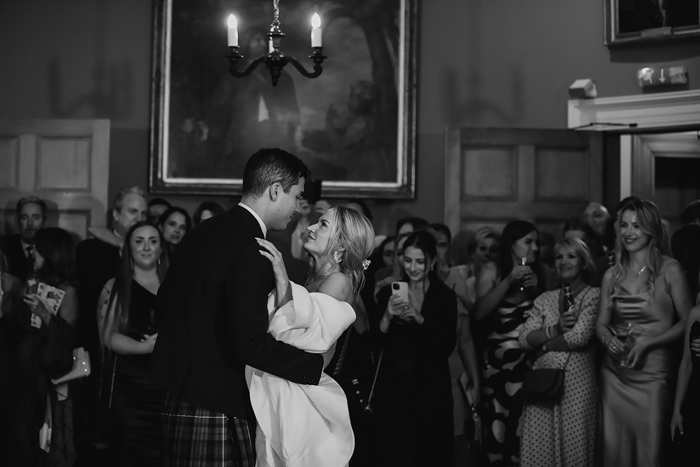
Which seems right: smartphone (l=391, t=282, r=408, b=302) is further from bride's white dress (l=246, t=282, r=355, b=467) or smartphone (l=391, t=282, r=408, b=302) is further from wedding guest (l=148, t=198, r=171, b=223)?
wedding guest (l=148, t=198, r=171, b=223)

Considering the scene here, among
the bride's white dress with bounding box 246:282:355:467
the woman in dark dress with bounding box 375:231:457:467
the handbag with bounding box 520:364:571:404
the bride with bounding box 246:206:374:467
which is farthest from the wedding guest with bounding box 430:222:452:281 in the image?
the bride's white dress with bounding box 246:282:355:467

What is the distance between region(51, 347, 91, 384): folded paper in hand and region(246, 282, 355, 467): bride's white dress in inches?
113

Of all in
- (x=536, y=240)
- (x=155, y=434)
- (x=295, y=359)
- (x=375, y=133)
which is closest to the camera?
(x=295, y=359)

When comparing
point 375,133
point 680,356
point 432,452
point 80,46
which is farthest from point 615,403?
point 80,46

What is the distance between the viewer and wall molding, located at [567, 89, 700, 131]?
8195 millimetres

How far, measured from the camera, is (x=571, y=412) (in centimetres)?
560

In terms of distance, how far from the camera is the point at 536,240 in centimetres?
624

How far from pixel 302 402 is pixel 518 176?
18.0ft

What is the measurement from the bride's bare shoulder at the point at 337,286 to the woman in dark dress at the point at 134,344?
1.90 meters

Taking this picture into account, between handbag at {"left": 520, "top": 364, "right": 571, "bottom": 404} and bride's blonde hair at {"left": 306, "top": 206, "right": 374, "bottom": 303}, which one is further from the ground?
bride's blonde hair at {"left": 306, "top": 206, "right": 374, "bottom": 303}

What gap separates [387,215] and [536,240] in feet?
9.37

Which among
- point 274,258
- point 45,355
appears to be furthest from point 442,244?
point 274,258

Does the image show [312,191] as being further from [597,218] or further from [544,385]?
[544,385]

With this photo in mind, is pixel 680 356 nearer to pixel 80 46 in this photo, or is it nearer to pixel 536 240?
pixel 536 240
